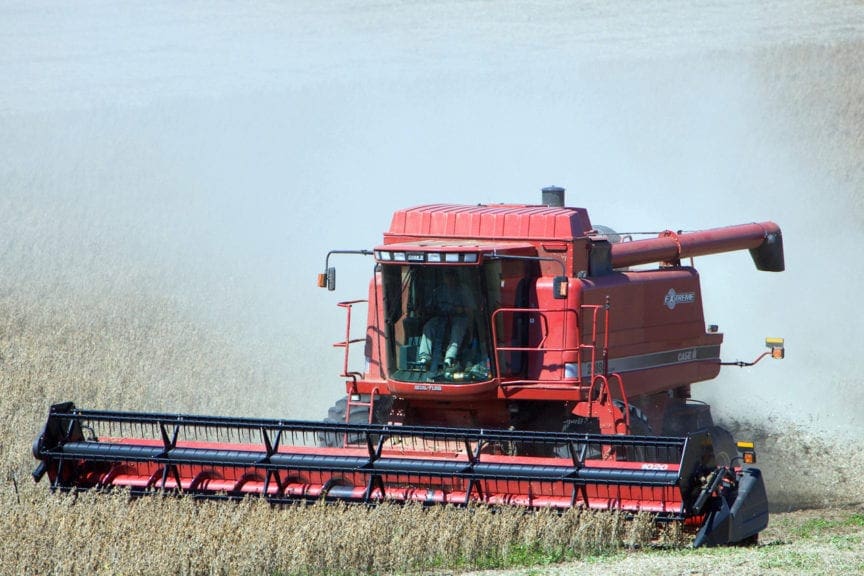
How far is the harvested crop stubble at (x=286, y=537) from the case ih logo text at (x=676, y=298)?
3.61 meters

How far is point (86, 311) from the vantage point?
18.0 m

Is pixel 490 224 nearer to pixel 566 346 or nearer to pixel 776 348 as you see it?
pixel 566 346

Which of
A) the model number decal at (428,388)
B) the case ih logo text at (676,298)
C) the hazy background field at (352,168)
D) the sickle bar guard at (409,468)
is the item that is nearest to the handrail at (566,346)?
the model number decal at (428,388)

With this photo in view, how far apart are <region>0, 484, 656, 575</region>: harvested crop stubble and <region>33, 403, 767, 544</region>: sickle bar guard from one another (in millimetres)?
291

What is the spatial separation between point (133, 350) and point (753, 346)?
8814mm

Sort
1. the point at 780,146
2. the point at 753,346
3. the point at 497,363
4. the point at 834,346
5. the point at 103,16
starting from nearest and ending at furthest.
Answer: the point at 497,363 → the point at 753,346 → the point at 834,346 → the point at 780,146 → the point at 103,16

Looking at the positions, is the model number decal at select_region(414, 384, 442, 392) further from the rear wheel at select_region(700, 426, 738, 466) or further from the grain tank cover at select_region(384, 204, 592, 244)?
the rear wheel at select_region(700, 426, 738, 466)

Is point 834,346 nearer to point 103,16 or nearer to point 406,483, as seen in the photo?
point 406,483

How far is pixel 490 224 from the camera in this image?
10.2m

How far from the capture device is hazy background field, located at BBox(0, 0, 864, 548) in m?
15.9

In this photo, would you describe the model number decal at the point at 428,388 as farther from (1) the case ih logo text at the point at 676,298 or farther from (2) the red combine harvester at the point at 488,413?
(1) the case ih logo text at the point at 676,298

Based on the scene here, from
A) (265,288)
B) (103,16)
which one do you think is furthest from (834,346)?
(103,16)

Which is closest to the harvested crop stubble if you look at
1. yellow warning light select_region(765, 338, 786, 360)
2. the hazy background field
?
the hazy background field

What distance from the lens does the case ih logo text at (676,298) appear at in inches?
444
